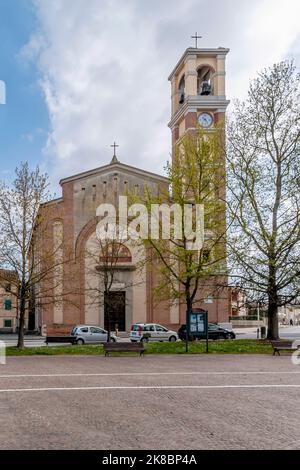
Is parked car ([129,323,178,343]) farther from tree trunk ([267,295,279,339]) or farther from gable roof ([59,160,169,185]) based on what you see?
gable roof ([59,160,169,185])

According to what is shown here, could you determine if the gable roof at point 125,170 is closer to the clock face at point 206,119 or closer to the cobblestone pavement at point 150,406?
the clock face at point 206,119

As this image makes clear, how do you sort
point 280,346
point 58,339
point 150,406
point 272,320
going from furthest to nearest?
1. point 58,339
2. point 272,320
3. point 280,346
4. point 150,406

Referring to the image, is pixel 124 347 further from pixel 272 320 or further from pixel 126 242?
pixel 126 242

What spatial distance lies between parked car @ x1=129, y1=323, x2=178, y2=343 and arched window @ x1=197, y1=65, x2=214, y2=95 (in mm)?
21515

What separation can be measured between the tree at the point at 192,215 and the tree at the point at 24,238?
5.46m

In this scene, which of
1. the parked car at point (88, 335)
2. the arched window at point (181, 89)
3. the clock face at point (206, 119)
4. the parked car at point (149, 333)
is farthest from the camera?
the arched window at point (181, 89)

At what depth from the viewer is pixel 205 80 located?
1969 inches

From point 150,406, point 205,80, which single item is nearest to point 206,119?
point 205,80

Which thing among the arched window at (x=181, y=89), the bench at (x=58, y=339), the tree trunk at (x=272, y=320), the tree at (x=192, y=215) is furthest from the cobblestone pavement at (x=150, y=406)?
the arched window at (x=181, y=89)

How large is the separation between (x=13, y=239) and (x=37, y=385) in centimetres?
1434

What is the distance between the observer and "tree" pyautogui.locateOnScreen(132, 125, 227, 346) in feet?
94.9

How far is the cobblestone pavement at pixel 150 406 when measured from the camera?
8.32m

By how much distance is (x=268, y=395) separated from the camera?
41.6 feet

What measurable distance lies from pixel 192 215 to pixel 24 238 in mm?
9060
